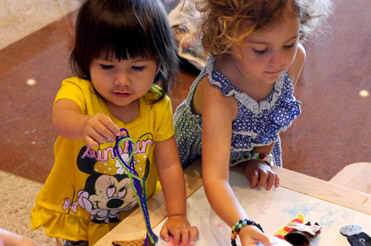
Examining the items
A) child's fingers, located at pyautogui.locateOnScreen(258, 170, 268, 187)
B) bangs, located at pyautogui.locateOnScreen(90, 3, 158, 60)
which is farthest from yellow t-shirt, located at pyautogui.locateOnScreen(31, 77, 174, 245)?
child's fingers, located at pyautogui.locateOnScreen(258, 170, 268, 187)

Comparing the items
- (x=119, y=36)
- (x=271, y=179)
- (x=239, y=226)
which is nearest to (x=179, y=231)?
(x=239, y=226)

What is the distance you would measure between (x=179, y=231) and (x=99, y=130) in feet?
0.88

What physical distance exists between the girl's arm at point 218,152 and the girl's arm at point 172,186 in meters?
0.05

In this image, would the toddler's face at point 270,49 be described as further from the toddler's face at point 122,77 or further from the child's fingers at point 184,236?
the child's fingers at point 184,236

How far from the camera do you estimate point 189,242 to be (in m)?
0.91

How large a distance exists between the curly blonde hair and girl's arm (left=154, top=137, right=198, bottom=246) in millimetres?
211

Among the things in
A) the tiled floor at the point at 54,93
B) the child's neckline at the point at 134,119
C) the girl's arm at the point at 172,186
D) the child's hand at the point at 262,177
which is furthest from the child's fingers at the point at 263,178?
the tiled floor at the point at 54,93

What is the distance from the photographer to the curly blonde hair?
0.90m

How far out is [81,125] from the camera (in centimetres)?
83

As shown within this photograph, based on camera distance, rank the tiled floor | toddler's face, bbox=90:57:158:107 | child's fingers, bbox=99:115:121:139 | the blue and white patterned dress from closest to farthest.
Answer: child's fingers, bbox=99:115:121:139 → toddler's face, bbox=90:57:158:107 → the blue and white patterned dress → the tiled floor

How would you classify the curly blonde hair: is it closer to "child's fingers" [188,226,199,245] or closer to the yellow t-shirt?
the yellow t-shirt

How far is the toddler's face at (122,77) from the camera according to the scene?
33.9 inches

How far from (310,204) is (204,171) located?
0.22 m

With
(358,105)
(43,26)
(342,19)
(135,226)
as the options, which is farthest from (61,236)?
(342,19)
